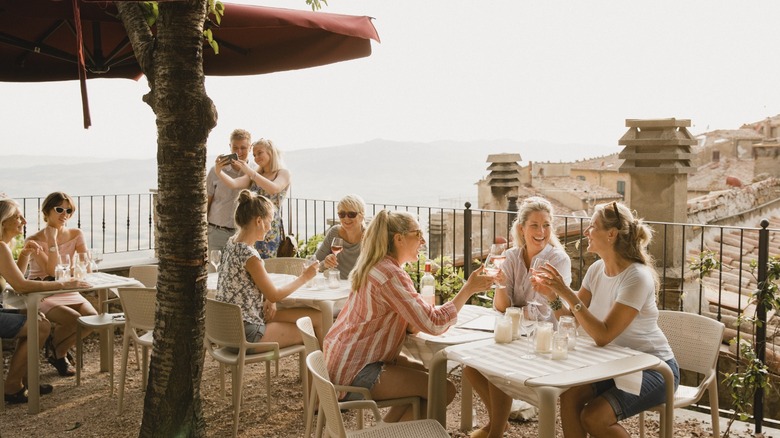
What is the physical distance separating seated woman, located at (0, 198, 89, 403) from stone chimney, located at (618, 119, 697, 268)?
6554 mm

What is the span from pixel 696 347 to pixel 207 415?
2892 millimetres

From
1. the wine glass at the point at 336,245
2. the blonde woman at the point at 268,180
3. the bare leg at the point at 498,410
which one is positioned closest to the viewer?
the bare leg at the point at 498,410

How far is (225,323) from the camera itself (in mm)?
3963

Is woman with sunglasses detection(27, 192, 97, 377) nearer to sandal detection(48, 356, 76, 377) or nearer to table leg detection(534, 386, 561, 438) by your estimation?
sandal detection(48, 356, 76, 377)

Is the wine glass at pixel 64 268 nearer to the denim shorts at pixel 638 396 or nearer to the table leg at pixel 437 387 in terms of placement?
the table leg at pixel 437 387

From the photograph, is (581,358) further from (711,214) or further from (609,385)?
(711,214)

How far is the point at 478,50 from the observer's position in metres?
49.6

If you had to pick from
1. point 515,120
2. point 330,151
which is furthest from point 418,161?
point 515,120

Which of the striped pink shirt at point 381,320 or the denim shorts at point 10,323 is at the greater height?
the striped pink shirt at point 381,320

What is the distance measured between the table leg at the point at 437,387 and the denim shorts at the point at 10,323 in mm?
3160

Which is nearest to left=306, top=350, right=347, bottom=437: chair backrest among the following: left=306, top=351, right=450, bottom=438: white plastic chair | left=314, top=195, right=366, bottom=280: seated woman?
left=306, top=351, right=450, bottom=438: white plastic chair

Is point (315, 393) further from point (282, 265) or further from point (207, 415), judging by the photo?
point (282, 265)

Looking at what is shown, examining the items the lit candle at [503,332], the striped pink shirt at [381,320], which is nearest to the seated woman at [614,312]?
the lit candle at [503,332]

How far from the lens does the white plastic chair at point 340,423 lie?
2422 mm
